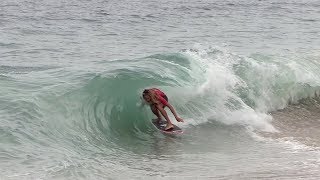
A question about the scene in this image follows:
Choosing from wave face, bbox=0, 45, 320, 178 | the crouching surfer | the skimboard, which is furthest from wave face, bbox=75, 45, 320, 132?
the crouching surfer

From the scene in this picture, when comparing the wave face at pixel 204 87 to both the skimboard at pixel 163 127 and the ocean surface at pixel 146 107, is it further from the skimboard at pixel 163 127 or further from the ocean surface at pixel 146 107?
the skimboard at pixel 163 127

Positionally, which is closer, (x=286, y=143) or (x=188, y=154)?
(x=188, y=154)

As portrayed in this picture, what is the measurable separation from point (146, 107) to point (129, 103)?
0.38m

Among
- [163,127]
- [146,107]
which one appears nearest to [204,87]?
[146,107]

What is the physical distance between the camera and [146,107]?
12.5 m

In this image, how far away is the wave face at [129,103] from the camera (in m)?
9.54

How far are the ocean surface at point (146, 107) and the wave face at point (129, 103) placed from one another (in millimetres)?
25

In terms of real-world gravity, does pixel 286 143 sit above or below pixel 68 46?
below

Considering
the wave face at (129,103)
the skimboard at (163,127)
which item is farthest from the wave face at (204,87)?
the skimboard at (163,127)

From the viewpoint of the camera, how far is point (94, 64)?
15.9 m

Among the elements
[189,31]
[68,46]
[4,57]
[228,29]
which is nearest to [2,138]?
[4,57]

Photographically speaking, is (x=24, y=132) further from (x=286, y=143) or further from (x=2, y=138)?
(x=286, y=143)

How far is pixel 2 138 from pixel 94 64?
6738 mm

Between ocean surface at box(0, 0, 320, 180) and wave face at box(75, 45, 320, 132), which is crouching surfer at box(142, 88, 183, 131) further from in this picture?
wave face at box(75, 45, 320, 132)
